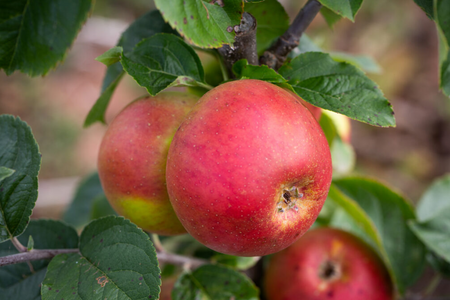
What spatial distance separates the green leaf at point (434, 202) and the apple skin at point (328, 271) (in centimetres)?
20

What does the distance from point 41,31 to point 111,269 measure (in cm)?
52

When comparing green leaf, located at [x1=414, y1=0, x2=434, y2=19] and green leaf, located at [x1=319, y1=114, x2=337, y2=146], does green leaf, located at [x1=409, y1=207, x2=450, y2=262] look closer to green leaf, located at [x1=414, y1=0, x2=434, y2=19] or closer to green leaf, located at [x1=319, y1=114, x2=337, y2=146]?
green leaf, located at [x1=319, y1=114, x2=337, y2=146]

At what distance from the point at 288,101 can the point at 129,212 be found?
34cm

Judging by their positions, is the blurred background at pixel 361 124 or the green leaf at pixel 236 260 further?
the blurred background at pixel 361 124

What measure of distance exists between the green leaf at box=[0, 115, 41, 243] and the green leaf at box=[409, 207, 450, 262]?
35.7 inches

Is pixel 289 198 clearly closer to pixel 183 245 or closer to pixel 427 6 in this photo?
pixel 427 6

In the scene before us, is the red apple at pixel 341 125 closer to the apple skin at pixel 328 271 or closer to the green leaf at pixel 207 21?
the apple skin at pixel 328 271

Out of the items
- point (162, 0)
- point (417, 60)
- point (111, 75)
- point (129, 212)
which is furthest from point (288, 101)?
point (417, 60)

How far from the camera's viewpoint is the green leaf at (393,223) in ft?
3.23

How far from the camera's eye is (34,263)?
0.70 metres

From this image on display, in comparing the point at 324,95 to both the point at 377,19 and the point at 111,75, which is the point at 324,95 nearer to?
the point at 111,75

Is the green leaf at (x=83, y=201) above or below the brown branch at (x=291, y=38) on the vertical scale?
below

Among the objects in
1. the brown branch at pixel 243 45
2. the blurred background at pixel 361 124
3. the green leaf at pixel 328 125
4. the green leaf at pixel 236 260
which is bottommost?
the blurred background at pixel 361 124

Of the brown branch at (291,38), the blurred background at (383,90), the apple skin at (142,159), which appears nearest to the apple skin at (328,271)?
the apple skin at (142,159)
